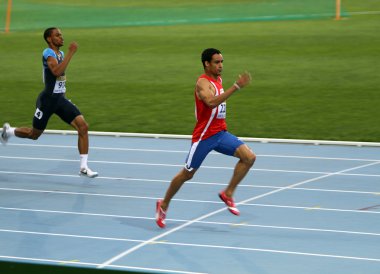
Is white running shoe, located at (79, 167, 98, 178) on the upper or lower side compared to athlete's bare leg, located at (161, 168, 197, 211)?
lower

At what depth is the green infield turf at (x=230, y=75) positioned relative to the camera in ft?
56.9

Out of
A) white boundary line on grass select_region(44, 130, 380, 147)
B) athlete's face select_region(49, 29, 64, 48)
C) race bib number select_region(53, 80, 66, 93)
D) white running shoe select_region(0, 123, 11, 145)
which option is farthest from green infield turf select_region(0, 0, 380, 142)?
athlete's face select_region(49, 29, 64, 48)

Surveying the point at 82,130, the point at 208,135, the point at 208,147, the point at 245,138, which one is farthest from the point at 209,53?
the point at 245,138

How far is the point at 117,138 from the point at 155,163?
7.75 ft

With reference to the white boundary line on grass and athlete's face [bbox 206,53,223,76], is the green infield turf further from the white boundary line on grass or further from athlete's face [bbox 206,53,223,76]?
athlete's face [bbox 206,53,223,76]

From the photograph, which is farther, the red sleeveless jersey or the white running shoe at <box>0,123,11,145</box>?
the white running shoe at <box>0,123,11,145</box>

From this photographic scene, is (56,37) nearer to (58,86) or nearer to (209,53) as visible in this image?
(58,86)

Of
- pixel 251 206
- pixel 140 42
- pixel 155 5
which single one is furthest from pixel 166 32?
pixel 251 206

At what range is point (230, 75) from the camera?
22078mm

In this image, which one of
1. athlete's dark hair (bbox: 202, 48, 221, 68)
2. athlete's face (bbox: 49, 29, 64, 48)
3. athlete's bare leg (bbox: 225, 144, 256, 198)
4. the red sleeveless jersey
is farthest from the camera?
athlete's face (bbox: 49, 29, 64, 48)

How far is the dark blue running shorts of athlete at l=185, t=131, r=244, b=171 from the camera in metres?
10.2

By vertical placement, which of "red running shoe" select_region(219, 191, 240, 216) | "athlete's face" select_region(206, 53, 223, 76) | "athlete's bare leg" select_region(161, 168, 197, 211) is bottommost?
"red running shoe" select_region(219, 191, 240, 216)

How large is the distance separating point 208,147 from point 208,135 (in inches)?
4.8

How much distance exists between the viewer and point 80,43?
27594 mm
